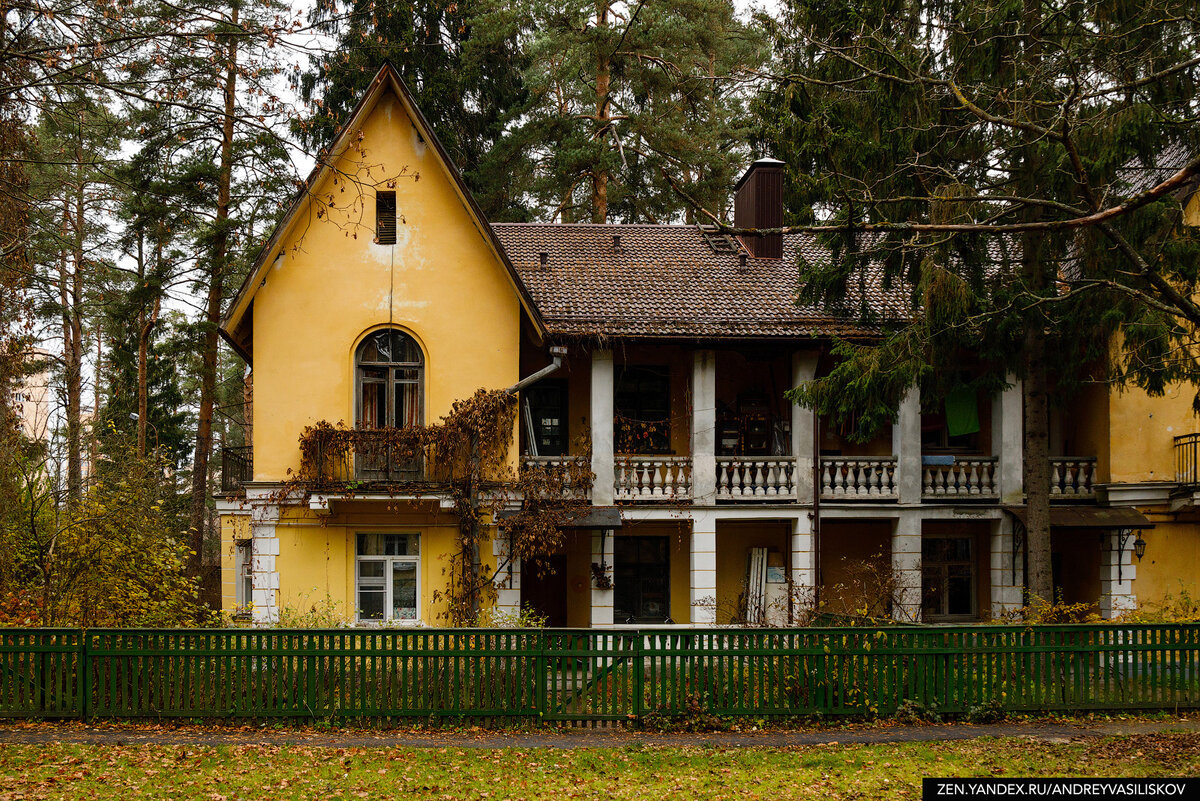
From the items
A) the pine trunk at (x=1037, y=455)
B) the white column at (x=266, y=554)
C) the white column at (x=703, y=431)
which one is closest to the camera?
the pine trunk at (x=1037, y=455)

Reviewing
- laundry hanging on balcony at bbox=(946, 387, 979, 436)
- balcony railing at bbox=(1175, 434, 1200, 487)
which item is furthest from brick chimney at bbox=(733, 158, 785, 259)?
balcony railing at bbox=(1175, 434, 1200, 487)

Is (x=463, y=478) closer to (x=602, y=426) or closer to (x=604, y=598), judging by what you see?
(x=602, y=426)

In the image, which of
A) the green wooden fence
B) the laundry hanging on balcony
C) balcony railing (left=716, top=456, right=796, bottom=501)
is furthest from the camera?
the laundry hanging on balcony

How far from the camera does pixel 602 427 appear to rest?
65.1ft

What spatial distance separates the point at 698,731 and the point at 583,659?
5.71ft

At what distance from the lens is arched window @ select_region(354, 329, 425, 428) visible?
19.1 meters

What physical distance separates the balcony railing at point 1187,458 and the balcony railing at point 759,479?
7.87 meters

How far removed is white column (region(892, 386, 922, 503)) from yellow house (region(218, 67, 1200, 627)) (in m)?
0.05

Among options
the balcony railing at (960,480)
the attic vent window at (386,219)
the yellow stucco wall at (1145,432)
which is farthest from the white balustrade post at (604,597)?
the yellow stucco wall at (1145,432)

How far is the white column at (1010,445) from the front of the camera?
20.5 meters

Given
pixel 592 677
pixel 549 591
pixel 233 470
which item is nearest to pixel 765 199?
pixel 549 591

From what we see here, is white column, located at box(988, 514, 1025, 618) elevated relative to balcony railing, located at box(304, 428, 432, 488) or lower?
lower

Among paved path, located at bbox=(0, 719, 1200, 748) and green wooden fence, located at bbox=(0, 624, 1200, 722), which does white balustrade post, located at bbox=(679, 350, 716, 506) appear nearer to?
green wooden fence, located at bbox=(0, 624, 1200, 722)

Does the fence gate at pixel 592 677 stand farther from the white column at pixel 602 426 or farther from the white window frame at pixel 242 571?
the white window frame at pixel 242 571
